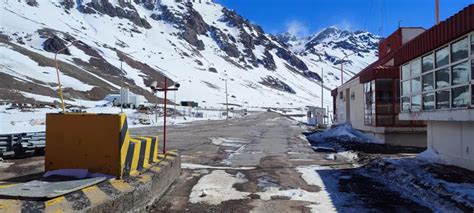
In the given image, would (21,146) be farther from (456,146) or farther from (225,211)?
(456,146)

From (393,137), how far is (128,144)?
1662 centimetres

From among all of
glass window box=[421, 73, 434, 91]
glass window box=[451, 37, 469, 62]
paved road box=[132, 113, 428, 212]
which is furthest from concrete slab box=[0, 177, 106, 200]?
glass window box=[421, 73, 434, 91]

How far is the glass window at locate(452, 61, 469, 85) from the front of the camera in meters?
11.2

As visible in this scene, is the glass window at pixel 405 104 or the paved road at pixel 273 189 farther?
the glass window at pixel 405 104

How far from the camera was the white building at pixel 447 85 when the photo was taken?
11.1 meters

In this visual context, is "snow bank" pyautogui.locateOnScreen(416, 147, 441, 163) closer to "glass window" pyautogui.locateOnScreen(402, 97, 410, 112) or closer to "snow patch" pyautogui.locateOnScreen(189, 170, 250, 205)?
"glass window" pyautogui.locateOnScreen(402, 97, 410, 112)

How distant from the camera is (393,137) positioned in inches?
866

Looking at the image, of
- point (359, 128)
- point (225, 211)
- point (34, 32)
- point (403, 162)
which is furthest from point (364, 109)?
point (34, 32)

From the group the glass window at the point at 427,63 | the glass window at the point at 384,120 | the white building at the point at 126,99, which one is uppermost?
the white building at the point at 126,99

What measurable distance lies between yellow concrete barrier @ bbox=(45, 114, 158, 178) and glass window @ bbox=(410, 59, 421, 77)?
400 inches

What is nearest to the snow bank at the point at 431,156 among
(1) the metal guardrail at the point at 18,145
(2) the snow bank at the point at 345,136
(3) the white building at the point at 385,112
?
(3) the white building at the point at 385,112

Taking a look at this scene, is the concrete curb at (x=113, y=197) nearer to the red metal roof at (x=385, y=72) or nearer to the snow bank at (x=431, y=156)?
the snow bank at (x=431, y=156)

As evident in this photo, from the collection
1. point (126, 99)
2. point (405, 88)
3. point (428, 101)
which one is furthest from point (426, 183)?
point (126, 99)

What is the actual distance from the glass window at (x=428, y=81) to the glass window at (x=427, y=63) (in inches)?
7.1
